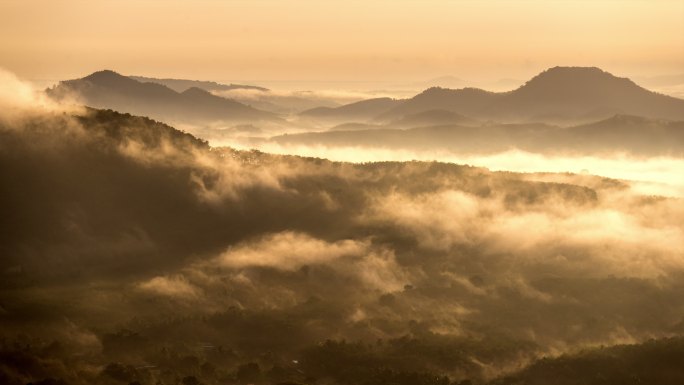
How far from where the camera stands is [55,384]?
197000mm

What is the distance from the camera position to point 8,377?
199 metres

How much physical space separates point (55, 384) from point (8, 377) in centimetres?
1294
